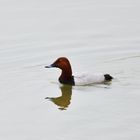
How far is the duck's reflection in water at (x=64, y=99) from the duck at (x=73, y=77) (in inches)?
7.1

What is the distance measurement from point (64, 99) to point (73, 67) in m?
1.99

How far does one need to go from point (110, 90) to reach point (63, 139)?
9.88 ft

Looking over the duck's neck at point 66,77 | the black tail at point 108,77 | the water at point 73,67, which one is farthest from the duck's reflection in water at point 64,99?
the black tail at point 108,77

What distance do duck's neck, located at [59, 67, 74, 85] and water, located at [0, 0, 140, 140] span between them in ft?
0.56

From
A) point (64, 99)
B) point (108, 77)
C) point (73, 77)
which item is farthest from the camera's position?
point (73, 77)

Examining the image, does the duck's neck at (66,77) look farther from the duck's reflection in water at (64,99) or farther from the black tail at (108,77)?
the black tail at (108,77)

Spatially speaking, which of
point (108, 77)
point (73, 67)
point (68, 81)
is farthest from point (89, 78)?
point (73, 67)

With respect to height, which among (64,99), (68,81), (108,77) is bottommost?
(64,99)

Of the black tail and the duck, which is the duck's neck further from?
the black tail

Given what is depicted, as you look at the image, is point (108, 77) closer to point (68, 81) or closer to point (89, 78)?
point (89, 78)

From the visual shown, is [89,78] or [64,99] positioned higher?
[89,78]

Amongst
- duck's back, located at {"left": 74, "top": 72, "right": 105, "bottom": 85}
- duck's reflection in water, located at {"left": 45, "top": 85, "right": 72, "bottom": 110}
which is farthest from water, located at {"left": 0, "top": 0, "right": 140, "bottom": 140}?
duck's back, located at {"left": 74, "top": 72, "right": 105, "bottom": 85}

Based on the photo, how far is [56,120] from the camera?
1180cm

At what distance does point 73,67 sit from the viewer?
15.3 meters
